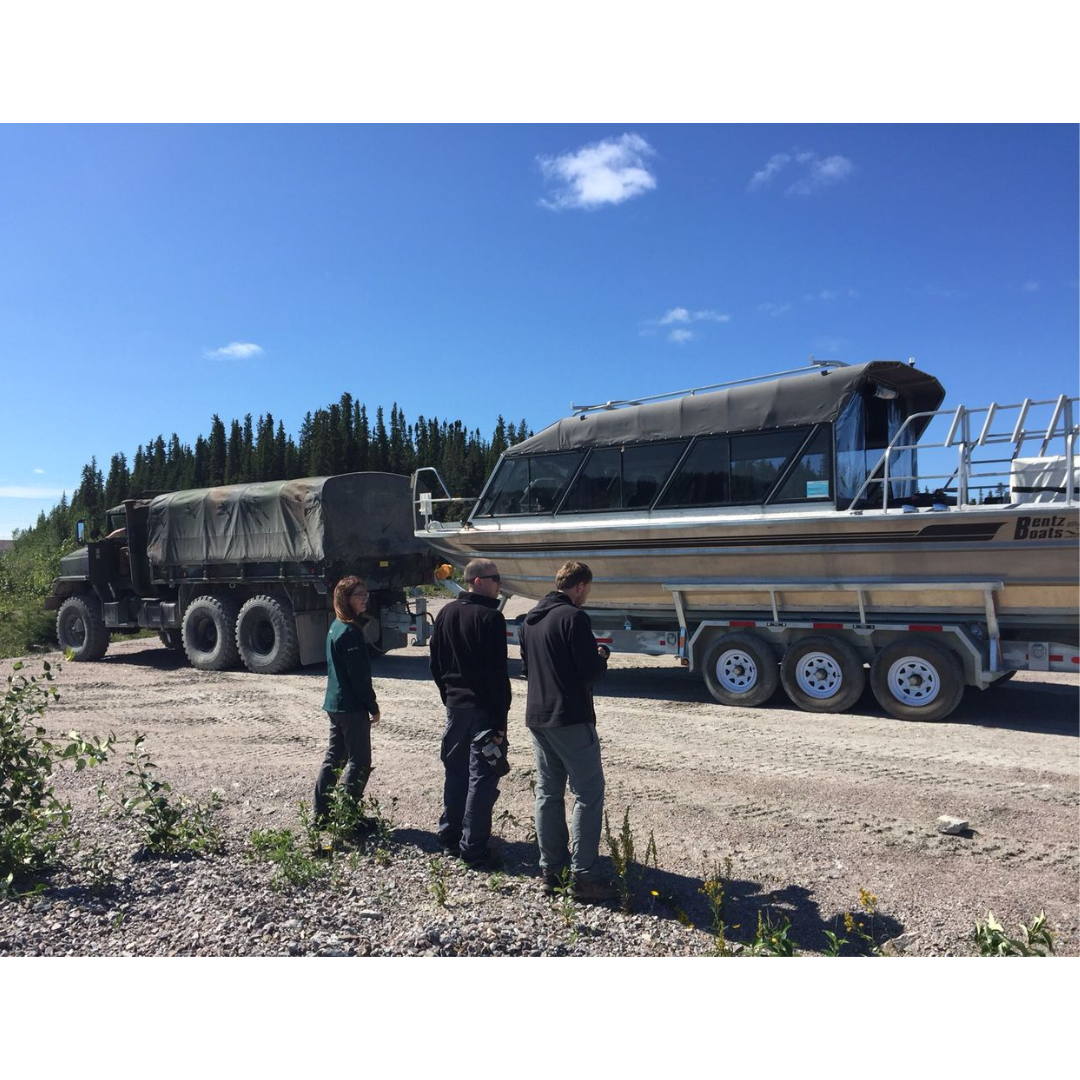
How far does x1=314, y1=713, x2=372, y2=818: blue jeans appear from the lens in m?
5.36

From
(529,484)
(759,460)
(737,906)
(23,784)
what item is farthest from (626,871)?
(529,484)

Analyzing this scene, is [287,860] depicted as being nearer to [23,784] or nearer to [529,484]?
[23,784]

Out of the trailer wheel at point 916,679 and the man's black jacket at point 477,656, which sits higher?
the man's black jacket at point 477,656

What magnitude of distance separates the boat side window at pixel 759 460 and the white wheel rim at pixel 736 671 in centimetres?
184

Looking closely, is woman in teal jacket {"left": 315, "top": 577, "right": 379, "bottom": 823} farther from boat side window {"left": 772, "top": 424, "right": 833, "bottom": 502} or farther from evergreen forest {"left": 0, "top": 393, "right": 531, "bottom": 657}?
evergreen forest {"left": 0, "top": 393, "right": 531, "bottom": 657}

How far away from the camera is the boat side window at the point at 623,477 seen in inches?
406

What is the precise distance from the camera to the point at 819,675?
9477 millimetres

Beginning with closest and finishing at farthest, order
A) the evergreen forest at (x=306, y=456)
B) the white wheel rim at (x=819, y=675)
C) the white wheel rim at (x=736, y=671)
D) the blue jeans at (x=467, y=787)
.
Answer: the blue jeans at (x=467, y=787) → the white wheel rim at (x=819, y=675) → the white wheel rim at (x=736, y=671) → the evergreen forest at (x=306, y=456)

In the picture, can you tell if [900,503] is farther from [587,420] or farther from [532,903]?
[532,903]

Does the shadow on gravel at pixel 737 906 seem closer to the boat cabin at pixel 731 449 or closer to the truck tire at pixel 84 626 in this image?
the boat cabin at pixel 731 449

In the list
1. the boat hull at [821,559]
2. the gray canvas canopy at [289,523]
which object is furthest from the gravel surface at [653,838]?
the gray canvas canopy at [289,523]

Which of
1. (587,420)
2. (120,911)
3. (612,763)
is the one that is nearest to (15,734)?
(120,911)

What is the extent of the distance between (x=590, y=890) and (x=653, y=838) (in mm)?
1121

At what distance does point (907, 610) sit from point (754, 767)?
9.53 feet
